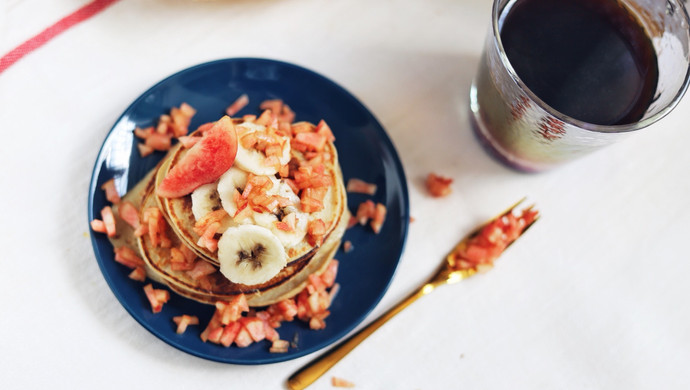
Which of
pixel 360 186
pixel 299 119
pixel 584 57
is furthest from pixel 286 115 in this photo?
pixel 584 57

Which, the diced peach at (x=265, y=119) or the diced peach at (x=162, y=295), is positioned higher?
the diced peach at (x=265, y=119)

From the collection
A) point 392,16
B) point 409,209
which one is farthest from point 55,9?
point 409,209

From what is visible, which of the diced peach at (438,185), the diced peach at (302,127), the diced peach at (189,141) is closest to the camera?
the diced peach at (189,141)

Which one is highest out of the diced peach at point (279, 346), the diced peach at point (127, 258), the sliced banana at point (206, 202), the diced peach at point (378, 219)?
the sliced banana at point (206, 202)

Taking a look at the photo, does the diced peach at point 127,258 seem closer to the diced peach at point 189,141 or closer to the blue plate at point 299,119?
the blue plate at point 299,119

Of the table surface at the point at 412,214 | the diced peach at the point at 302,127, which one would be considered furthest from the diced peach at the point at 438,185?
the diced peach at the point at 302,127

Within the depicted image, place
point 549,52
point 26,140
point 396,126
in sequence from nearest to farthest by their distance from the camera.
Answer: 1. point 549,52
2. point 26,140
3. point 396,126

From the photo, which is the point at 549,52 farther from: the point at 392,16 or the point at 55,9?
the point at 55,9
